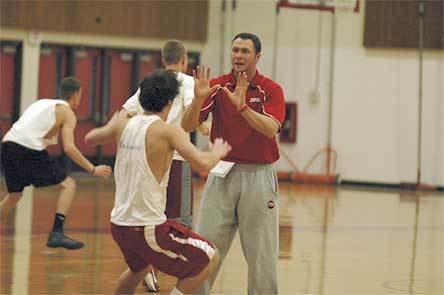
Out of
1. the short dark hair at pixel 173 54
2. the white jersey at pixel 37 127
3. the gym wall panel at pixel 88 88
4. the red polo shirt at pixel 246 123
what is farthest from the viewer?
the gym wall panel at pixel 88 88

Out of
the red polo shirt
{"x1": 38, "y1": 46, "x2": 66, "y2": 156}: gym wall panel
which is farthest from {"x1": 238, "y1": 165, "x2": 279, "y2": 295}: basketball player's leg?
{"x1": 38, "y1": 46, "x2": 66, "y2": 156}: gym wall panel

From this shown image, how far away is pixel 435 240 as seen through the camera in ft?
44.2

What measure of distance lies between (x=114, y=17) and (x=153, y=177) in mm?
17468

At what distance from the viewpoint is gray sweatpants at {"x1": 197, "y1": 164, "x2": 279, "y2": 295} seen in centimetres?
711

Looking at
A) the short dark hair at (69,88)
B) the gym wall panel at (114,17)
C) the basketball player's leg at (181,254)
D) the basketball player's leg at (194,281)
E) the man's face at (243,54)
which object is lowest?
the basketball player's leg at (194,281)

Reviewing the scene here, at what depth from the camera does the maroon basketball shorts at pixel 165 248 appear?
6.12m

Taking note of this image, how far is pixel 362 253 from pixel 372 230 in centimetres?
260

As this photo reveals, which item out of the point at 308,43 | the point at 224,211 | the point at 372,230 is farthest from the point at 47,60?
the point at 224,211

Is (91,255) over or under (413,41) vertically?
under

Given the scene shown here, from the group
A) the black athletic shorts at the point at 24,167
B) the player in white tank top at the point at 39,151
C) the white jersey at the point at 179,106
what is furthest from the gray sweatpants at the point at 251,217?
the black athletic shorts at the point at 24,167

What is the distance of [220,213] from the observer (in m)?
7.14

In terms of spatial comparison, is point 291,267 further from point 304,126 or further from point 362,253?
point 304,126

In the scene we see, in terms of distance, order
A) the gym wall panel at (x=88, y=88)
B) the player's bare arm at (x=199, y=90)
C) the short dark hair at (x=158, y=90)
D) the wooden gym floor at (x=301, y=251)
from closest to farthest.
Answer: the short dark hair at (x=158, y=90)
the player's bare arm at (x=199, y=90)
the wooden gym floor at (x=301, y=251)
the gym wall panel at (x=88, y=88)

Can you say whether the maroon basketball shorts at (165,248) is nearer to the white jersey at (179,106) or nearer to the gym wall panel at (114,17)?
the white jersey at (179,106)
